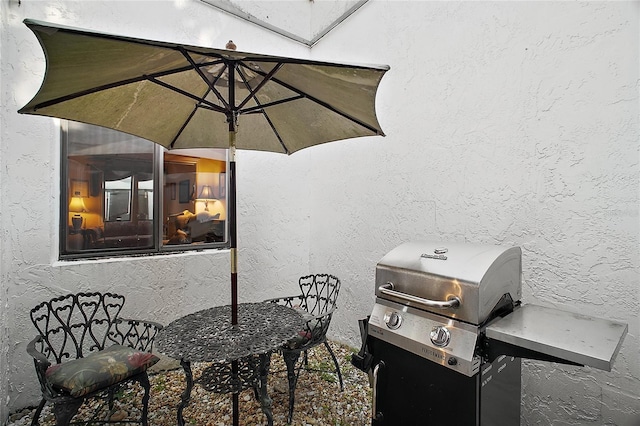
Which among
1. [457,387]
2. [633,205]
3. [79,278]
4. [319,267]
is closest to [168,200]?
[79,278]

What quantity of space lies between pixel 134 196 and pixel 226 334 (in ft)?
6.76

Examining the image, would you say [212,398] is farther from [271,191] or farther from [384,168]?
[384,168]

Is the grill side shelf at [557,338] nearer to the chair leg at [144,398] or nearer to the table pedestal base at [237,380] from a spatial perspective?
the table pedestal base at [237,380]

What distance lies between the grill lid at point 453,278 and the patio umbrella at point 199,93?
99cm

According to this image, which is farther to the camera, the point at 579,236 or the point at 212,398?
the point at 212,398

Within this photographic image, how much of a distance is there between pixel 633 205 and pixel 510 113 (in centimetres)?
96

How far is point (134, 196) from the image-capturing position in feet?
10.3

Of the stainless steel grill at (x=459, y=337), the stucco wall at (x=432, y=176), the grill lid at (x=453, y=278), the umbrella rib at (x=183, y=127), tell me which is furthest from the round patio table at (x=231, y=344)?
the umbrella rib at (x=183, y=127)

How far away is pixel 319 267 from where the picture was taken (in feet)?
13.4

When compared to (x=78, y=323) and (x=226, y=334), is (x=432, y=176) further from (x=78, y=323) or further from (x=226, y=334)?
(x=78, y=323)

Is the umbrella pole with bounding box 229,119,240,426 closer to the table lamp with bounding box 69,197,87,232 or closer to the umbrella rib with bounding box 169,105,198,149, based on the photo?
the umbrella rib with bounding box 169,105,198,149

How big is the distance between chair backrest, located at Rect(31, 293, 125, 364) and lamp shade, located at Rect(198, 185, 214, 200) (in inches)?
52.4

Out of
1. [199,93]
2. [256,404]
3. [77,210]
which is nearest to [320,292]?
[256,404]

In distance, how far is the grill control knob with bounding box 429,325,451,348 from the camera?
4.81 feet
